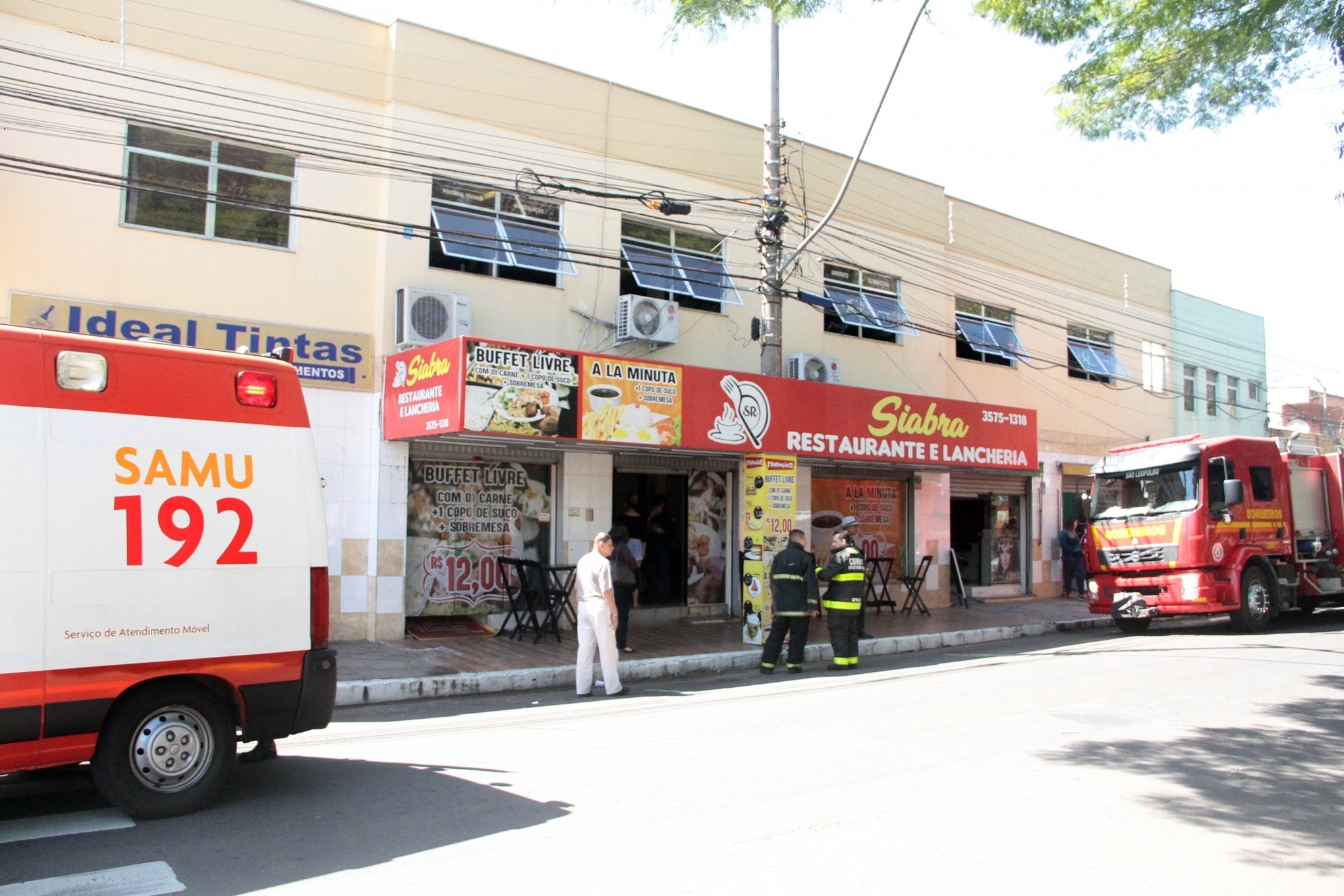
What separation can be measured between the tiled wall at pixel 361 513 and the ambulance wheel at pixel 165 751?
6948mm

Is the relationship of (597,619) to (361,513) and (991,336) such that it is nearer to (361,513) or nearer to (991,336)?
(361,513)

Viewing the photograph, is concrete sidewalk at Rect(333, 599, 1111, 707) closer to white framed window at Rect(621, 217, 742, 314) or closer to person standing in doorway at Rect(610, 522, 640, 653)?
person standing in doorway at Rect(610, 522, 640, 653)

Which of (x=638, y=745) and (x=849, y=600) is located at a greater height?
(x=849, y=600)

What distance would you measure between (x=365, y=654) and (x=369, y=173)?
20.5 feet

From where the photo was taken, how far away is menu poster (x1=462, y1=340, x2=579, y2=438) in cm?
1135

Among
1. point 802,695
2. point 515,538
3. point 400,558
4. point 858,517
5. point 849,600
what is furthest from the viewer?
point 858,517

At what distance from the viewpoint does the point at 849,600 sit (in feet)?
39.9

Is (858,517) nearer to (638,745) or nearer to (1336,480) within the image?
(1336,480)

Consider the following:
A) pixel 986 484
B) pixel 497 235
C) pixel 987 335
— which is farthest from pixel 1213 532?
pixel 497 235

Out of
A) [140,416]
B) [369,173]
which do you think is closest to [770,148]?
[369,173]

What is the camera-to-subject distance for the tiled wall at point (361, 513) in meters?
12.8

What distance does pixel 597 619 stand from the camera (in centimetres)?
1016

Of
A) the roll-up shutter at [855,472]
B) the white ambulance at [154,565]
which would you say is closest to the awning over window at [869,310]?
the roll-up shutter at [855,472]

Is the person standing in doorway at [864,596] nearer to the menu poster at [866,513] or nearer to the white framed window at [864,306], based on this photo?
the menu poster at [866,513]
